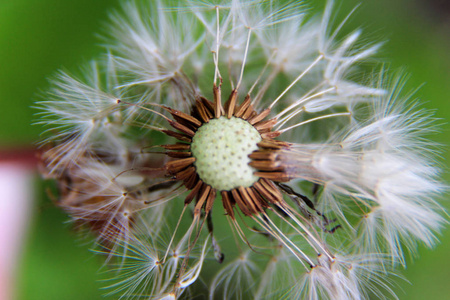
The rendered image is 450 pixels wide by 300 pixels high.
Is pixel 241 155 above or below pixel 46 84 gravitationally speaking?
below

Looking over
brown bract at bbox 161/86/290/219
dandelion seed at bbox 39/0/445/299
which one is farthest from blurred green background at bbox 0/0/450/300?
brown bract at bbox 161/86/290/219

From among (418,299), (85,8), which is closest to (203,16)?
(85,8)

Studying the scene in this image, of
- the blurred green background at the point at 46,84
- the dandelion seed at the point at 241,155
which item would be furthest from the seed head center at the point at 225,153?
the blurred green background at the point at 46,84

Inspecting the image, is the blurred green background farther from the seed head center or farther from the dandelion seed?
the seed head center

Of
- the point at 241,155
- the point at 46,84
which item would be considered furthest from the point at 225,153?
the point at 46,84

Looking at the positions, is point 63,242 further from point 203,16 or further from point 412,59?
point 412,59

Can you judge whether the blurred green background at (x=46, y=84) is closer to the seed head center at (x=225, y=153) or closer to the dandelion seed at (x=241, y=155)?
the dandelion seed at (x=241, y=155)

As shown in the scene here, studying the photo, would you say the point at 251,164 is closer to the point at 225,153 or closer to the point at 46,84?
the point at 225,153
